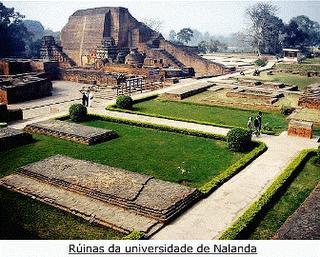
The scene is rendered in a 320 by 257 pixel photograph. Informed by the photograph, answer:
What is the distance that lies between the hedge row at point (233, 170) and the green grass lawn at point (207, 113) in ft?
10.7

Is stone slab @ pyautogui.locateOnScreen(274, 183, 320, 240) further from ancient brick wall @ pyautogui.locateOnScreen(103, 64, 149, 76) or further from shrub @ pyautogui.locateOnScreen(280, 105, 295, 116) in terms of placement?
ancient brick wall @ pyautogui.locateOnScreen(103, 64, 149, 76)

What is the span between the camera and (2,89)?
19828 millimetres

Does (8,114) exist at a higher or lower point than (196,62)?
lower

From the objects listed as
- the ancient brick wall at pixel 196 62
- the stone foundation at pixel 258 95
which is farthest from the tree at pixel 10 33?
the stone foundation at pixel 258 95

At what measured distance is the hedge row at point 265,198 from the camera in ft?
22.6

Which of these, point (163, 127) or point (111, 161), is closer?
point (111, 161)

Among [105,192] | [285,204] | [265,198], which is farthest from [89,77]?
[285,204]

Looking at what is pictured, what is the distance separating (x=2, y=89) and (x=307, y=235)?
17921 millimetres

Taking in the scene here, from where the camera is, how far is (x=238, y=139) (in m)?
12.0

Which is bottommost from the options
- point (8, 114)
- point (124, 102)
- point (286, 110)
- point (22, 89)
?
point (286, 110)

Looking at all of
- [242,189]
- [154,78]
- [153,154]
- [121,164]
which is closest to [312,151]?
[242,189]

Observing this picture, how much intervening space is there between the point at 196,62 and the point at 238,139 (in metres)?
26.5

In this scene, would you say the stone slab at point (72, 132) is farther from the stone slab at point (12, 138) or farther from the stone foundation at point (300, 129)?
the stone foundation at point (300, 129)

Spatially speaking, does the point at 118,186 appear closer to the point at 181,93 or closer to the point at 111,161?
the point at 111,161
